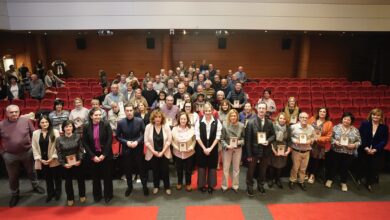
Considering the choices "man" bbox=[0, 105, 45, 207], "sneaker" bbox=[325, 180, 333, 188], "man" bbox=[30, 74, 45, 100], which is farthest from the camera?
"man" bbox=[30, 74, 45, 100]

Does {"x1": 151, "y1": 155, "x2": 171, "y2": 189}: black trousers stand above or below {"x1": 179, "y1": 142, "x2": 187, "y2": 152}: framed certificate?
below

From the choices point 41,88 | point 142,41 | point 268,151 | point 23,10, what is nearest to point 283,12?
point 142,41

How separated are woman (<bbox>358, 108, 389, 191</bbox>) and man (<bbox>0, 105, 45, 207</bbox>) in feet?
18.9

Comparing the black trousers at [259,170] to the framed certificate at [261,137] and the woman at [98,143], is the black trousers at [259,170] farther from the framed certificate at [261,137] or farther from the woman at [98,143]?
the woman at [98,143]

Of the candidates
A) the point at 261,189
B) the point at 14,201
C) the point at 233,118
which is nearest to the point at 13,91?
the point at 14,201

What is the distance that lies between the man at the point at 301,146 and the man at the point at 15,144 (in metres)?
4.47

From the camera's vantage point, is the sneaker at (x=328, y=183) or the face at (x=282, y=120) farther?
the sneaker at (x=328, y=183)

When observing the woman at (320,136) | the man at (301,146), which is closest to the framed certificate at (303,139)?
the man at (301,146)

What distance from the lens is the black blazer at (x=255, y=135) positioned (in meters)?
4.39

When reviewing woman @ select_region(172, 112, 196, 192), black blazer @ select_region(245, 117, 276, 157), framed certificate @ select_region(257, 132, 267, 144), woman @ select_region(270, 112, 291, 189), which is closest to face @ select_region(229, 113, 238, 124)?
black blazer @ select_region(245, 117, 276, 157)

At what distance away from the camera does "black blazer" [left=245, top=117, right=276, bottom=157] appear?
4395mm

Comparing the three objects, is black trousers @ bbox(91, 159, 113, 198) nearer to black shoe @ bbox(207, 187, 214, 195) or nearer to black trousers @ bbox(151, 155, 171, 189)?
black trousers @ bbox(151, 155, 171, 189)

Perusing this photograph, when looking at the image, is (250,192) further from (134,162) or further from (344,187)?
(134,162)

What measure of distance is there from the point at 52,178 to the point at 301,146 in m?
4.28
